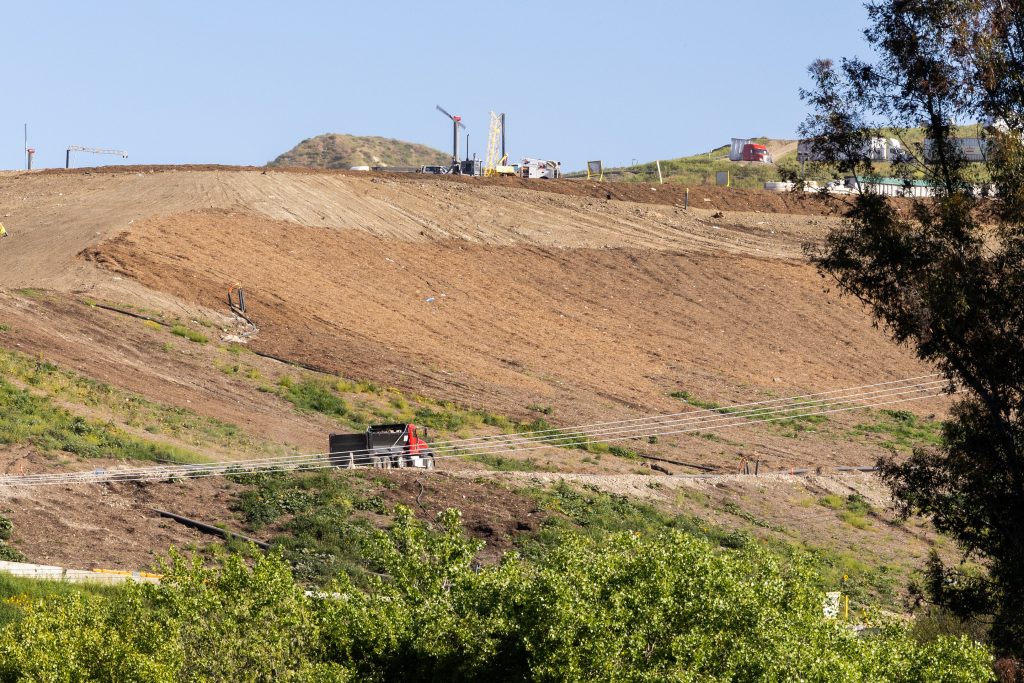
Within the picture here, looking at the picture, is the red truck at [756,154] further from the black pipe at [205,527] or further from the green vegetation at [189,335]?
the black pipe at [205,527]

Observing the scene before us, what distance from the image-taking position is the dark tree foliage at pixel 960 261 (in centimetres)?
2200

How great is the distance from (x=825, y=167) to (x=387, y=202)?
44221mm

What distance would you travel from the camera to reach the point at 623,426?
45375 mm

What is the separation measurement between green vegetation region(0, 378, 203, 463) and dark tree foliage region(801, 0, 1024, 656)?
56.7 feet

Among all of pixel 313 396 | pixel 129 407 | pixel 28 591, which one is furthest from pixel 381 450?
pixel 28 591

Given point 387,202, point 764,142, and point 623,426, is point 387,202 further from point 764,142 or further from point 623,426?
point 764,142

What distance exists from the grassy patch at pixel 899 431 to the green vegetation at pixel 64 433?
23837 mm

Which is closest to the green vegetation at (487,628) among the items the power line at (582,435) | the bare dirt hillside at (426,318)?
the bare dirt hillside at (426,318)

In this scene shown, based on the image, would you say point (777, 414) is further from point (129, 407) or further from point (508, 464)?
point (129, 407)

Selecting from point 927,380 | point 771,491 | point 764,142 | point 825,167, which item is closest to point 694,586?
point 825,167

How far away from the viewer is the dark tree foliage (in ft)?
72.2

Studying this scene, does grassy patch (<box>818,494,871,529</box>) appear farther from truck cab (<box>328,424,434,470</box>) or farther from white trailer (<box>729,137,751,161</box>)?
white trailer (<box>729,137,751,161</box>)

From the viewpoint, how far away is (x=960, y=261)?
73.2 ft

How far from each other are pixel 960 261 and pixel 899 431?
1088 inches
